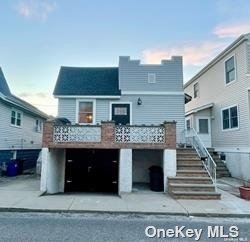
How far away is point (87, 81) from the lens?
15.7 m

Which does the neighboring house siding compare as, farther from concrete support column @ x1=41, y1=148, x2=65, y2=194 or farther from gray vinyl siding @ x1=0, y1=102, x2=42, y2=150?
gray vinyl siding @ x1=0, y1=102, x2=42, y2=150

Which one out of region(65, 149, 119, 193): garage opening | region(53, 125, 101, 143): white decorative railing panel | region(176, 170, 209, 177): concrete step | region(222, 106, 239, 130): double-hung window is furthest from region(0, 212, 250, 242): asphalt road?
region(222, 106, 239, 130): double-hung window

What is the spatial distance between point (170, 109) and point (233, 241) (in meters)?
9.80

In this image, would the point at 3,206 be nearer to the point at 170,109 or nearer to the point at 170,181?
the point at 170,181

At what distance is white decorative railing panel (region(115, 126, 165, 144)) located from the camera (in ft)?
36.6

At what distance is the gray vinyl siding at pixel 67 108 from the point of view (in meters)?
14.7

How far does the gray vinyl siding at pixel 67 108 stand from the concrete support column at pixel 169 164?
6059 millimetres

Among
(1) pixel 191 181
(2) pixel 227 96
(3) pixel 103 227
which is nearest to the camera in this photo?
(3) pixel 103 227

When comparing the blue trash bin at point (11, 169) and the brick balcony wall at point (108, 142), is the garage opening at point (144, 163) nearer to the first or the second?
the brick balcony wall at point (108, 142)

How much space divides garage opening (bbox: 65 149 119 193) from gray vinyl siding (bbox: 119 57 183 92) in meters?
3.98

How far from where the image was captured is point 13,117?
57.0 ft

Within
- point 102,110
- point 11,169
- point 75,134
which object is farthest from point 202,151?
point 11,169

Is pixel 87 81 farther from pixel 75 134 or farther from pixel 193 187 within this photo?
pixel 193 187

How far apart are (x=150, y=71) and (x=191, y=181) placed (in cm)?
726
